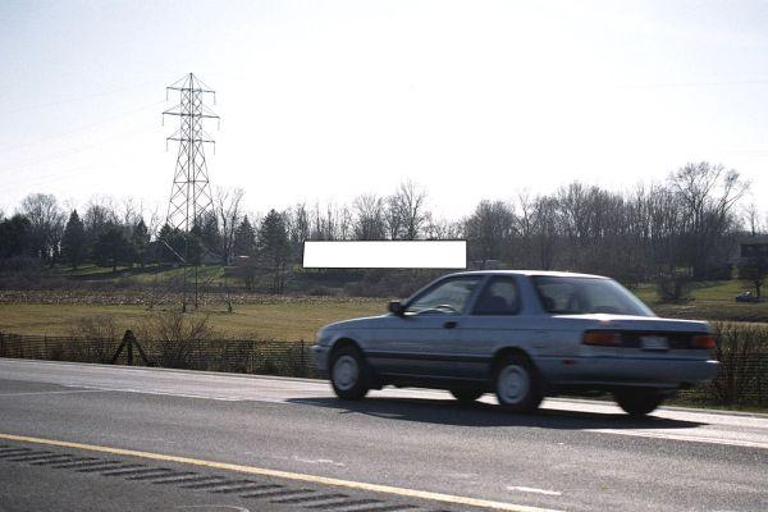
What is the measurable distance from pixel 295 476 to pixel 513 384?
4.99 meters

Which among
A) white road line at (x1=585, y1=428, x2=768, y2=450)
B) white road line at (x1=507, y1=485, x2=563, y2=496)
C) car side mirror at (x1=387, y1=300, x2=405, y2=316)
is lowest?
white road line at (x1=585, y1=428, x2=768, y2=450)

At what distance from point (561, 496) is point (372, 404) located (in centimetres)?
701

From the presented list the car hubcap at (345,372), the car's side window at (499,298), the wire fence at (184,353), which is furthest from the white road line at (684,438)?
the wire fence at (184,353)

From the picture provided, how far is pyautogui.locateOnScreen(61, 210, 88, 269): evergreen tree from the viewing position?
13462 cm

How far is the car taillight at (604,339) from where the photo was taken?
12.5 m

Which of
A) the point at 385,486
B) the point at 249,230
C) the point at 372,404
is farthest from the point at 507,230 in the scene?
the point at 385,486

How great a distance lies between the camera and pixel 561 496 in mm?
7719

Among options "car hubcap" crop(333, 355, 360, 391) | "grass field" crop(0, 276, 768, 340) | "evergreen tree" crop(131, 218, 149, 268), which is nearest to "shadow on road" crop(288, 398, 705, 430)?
Result: "car hubcap" crop(333, 355, 360, 391)

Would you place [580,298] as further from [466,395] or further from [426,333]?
[466,395]

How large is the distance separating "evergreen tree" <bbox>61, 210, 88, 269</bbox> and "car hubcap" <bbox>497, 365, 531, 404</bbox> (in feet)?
415

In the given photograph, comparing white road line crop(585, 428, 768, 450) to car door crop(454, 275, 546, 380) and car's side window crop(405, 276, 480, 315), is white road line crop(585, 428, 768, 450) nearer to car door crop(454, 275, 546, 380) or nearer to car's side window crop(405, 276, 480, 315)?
car door crop(454, 275, 546, 380)

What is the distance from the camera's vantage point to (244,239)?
140625 millimetres

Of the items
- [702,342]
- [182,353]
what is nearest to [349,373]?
[702,342]

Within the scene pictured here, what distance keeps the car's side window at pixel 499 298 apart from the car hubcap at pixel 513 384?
0.71m
